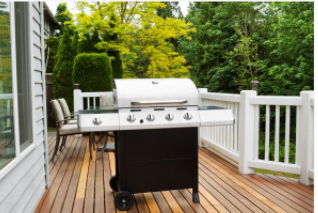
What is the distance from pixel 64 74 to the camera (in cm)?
997

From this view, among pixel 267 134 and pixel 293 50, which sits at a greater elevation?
pixel 293 50

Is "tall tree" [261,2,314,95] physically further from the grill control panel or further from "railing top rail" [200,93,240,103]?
the grill control panel

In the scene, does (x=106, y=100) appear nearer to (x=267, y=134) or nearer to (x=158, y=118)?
(x=267, y=134)

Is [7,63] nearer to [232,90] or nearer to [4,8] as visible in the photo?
[4,8]

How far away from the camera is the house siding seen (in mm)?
2088

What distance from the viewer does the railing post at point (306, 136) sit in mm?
3211

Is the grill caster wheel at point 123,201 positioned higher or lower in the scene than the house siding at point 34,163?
lower

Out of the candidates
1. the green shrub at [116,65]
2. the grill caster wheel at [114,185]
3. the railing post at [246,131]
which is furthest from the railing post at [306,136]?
the green shrub at [116,65]

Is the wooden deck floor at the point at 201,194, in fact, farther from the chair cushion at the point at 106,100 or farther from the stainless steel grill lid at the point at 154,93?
the chair cushion at the point at 106,100

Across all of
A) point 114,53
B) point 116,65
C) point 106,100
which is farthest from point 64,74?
point 106,100

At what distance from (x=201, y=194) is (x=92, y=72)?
5827mm

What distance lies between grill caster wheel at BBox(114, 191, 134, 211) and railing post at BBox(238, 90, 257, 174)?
164 centimetres

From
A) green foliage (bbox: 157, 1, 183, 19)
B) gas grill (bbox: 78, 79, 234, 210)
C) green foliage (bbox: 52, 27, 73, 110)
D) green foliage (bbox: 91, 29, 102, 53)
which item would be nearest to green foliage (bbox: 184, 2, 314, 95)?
green foliage (bbox: 157, 1, 183, 19)

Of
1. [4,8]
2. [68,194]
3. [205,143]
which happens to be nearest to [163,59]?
[205,143]
